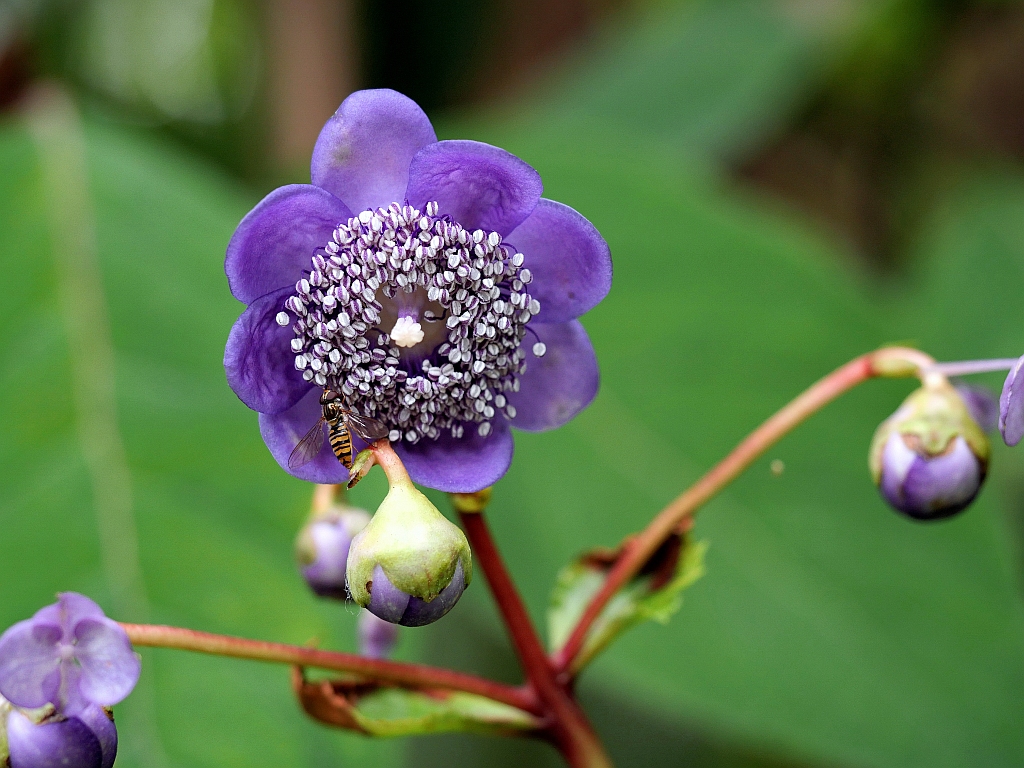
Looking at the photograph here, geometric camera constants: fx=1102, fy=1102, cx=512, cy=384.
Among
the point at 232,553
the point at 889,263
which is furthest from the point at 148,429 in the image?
the point at 889,263

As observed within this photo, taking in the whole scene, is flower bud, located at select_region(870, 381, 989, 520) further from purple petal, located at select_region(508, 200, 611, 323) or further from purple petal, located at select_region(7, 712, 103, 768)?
purple petal, located at select_region(7, 712, 103, 768)

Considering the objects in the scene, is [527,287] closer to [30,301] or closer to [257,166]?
[30,301]

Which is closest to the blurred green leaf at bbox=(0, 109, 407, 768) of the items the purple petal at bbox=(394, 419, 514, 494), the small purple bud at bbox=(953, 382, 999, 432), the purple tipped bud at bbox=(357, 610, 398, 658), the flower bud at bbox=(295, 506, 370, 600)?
the purple tipped bud at bbox=(357, 610, 398, 658)

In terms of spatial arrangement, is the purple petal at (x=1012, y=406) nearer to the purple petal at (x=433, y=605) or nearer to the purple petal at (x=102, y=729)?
the purple petal at (x=433, y=605)

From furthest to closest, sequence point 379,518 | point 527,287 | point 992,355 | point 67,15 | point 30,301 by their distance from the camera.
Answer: point 67,15, point 992,355, point 30,301, point 527,287, point 379,518

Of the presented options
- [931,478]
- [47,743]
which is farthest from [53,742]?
[931,478]

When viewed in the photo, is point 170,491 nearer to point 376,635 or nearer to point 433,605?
point 376,635
